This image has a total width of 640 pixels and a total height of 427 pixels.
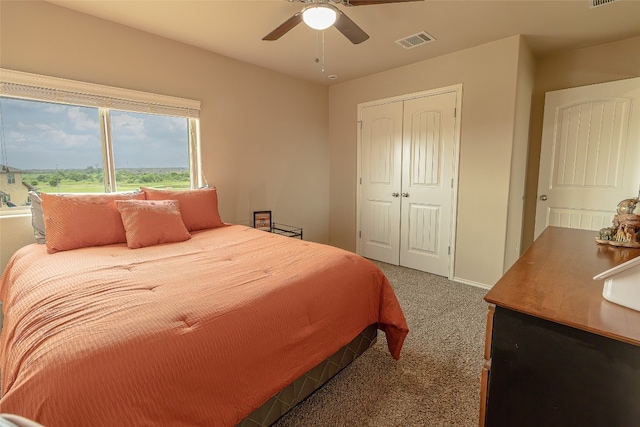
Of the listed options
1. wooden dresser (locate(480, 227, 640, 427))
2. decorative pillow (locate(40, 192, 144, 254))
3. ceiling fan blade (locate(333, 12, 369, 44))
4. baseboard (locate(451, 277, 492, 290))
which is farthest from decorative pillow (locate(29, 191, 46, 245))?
baseboard (locate(451, 277, 492, 290))

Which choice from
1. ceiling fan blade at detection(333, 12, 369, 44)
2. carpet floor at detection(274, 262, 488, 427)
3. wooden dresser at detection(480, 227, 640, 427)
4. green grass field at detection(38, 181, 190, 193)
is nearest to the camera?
wooden dresser at detection(480, 227, 640, 427)

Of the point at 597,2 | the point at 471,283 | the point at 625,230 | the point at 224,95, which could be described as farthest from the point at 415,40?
the point at 471,283

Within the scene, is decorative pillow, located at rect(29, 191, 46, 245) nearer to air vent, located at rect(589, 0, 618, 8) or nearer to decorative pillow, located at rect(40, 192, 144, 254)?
decorative pillow, located at rect(40, 192, 144, 254)

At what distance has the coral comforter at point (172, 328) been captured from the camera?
Result: 0.87m

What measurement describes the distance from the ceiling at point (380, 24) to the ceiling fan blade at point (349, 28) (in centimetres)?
27

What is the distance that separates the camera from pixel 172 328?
1062 millimetres

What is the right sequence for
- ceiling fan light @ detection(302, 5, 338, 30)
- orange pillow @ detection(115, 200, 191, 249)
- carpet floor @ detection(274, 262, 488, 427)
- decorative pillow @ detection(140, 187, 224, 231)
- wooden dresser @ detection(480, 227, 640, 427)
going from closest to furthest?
wooden dresser @ detection(480, 227, 640, 427) → carpet floor @ detection(274, 262, 488, 427) → ceiling fan light @ detection(302, 5, 338, 30) → orange pillow @ detection(115, 200, 191, 249) → decorative pillow @ detection(140, 187, 224, 231)

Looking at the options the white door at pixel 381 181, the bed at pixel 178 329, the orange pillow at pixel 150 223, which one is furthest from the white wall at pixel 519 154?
the orange pillow at pixel 150 223

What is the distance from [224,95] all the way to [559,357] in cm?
345

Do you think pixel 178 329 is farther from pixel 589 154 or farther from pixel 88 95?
pixel 589 154

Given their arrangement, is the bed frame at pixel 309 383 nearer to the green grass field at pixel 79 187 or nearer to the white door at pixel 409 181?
the white door at pixel 409 181

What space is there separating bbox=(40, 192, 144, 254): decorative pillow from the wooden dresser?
7.77ft

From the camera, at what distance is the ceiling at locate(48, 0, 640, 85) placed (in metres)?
2.30

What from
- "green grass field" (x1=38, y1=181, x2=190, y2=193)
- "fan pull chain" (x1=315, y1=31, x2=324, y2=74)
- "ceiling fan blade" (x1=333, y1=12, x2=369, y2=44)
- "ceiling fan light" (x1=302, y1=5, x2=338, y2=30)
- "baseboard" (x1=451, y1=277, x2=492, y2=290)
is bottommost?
"baseboard" (x1=451, y1=277, x2=492, y2=290)
